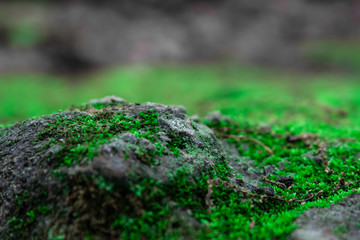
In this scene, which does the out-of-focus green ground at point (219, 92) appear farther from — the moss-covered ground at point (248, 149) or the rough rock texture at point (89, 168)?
the rough rock texture at point (89, 168)

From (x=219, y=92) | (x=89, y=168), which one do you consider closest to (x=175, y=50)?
(x=219, y=92)

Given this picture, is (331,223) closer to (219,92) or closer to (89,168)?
(89,168)

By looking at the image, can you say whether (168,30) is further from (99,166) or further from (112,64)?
(99,166)

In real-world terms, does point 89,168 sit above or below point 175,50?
above

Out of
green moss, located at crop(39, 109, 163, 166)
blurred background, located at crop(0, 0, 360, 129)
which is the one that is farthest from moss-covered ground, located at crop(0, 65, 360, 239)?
blurred background, located at crop(0, 0, 360, 129)

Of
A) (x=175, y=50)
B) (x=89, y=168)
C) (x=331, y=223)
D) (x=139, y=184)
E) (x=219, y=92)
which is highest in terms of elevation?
(x=89, y=168)

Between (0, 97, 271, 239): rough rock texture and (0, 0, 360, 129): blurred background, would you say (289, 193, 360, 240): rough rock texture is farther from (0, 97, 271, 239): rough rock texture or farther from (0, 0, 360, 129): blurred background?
(0, 0, 360, 129): blurred background
